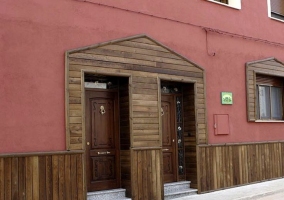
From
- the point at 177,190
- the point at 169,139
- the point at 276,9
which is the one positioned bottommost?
the point at 177,190

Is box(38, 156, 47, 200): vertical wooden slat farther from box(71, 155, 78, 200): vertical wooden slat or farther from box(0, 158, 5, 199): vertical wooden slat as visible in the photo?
box(0, 158, 5, 199): vertical wooden slat

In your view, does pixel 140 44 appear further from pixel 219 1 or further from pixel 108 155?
pixel 219 1

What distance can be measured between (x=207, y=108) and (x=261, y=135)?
2.51 m

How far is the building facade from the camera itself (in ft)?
25.5

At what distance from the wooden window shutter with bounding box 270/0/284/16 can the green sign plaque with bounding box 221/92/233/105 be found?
3750 millimetres

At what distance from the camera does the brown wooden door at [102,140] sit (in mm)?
8992

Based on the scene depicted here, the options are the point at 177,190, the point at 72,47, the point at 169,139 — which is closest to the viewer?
the point at 72,47

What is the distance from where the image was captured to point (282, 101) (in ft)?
44.4

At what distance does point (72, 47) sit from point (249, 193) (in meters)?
5.47

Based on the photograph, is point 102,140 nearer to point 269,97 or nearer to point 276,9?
point 269,97

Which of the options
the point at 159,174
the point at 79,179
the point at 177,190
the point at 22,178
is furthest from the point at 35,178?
the point at 177,190

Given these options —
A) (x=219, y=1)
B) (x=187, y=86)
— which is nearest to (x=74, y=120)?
(x=187, y=86)

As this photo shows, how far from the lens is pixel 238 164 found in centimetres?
1155

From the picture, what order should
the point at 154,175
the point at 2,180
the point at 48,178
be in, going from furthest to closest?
the point at 154,175 → the point at 48,178 → the point at 2,180
